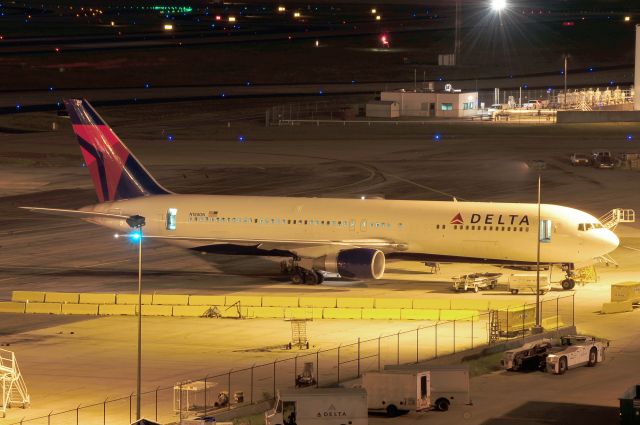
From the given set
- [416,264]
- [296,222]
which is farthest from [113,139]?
[416,264]

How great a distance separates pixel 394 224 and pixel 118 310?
15493 millimetres

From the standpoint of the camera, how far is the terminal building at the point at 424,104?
168 m

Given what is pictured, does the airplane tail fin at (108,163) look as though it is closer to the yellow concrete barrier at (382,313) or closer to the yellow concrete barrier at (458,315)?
the yellow concrete barrier at (382,313)

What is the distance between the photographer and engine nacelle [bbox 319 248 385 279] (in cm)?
6725

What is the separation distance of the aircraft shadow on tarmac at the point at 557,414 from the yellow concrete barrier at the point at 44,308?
26151mm

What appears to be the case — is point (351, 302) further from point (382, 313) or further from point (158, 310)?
point (158, 310)

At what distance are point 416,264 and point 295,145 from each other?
65795mm

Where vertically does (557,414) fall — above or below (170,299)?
below


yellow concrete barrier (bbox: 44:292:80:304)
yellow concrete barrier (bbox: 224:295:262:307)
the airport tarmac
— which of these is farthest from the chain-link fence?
yellow concrete barrier (bbox: 44:292:80:304)

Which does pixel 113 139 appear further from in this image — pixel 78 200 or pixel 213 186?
pixel 213 186

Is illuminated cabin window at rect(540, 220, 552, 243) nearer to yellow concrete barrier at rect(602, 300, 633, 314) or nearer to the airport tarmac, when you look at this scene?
the airport tarmac

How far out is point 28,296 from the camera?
65.1m

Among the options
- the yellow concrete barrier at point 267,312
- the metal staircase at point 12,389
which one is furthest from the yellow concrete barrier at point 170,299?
the metal staircase at point 12,389

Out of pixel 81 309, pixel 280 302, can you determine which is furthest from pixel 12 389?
pixel 280 302
